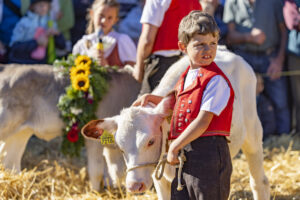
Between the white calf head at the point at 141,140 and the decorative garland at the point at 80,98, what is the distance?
1659 mm

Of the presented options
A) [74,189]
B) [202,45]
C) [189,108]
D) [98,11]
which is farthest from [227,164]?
[98,11]

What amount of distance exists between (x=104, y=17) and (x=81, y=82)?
3.14 ft

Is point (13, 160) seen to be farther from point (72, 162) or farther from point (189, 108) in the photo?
point (189, 108)

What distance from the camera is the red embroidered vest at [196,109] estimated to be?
2.62 meters

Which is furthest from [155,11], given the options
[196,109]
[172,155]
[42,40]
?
[42,40]

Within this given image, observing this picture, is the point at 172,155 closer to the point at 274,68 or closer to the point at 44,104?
the point at 44,104

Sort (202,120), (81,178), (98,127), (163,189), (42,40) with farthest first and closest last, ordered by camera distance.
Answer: (42,40) < (81,178) < (163,189) < (98,127) < (202,120)

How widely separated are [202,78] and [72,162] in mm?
3877

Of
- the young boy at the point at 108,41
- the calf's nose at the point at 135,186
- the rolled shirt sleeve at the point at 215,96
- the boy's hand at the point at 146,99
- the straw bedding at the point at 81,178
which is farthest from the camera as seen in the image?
the young boy at the point at 108,41

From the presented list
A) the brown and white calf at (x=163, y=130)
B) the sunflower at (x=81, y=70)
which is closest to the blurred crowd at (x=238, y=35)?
the sunflower at (x=81, y=70)

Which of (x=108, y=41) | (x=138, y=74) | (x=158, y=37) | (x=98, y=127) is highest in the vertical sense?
(x=158, y=37)

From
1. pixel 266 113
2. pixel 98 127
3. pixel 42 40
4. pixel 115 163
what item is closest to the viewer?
pixel 98 127

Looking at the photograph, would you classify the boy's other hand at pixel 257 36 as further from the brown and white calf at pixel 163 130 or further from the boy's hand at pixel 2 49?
the boy's hand at pixel 2 49

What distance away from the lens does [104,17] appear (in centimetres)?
521
